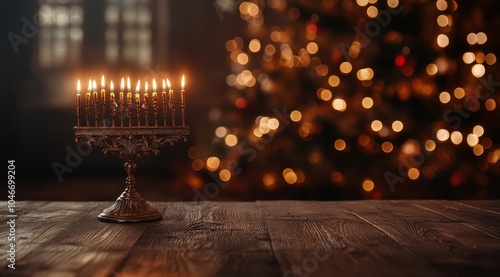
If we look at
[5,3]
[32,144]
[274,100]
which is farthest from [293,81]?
[5,3]

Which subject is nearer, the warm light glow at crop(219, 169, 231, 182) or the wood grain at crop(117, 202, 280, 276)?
the wood grain at crop(117, 202, 280, 276)

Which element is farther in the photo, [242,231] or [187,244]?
[242,231]

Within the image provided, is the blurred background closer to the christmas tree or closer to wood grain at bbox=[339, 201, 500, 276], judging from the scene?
the christmas tree

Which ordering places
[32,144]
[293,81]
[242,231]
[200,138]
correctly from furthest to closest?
[32,144] < [200,138] < [293,81] < [242,231]

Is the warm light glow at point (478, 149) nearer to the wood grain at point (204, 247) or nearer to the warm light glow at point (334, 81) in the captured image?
the warm light glow at point (334, 81)

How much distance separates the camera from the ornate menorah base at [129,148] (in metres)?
1.64

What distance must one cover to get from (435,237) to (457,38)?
3084mm

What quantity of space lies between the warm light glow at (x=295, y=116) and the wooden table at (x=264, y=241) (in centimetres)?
243

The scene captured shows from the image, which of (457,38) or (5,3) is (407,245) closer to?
(457,38)

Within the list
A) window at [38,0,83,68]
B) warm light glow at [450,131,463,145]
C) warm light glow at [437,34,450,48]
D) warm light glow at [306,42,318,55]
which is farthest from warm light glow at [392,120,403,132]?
window at [38,0,83,68]

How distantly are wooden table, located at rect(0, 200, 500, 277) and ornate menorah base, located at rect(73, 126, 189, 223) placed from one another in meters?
0.05

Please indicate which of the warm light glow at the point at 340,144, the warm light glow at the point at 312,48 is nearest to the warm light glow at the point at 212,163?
the warm light glow at the point at 340,144

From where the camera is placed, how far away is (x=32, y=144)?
733cm

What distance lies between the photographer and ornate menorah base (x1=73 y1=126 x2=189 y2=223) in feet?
5.39
